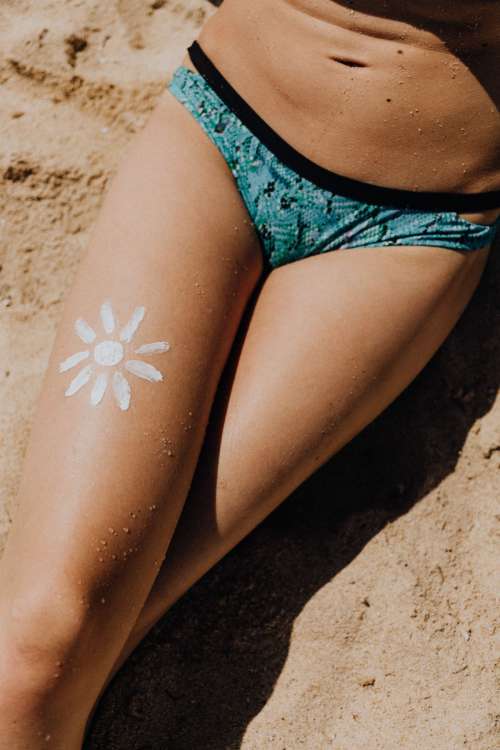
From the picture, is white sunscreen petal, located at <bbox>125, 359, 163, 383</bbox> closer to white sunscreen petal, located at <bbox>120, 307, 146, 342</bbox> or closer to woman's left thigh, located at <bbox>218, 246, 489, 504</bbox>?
white sunscreen petal, located at <bbox>120, 307, 146, 342</bbox>

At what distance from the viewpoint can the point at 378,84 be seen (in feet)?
4.49

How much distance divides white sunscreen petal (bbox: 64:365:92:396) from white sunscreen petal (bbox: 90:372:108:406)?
2cm

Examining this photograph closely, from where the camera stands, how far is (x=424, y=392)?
182 centimetres

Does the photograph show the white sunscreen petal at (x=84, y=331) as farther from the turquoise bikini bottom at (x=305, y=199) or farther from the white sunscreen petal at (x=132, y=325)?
the turquoise bikini bottom at (x=305, y=199)

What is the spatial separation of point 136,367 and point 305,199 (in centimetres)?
44

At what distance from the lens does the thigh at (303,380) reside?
4.65 feet

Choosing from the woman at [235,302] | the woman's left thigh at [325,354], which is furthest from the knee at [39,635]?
the woman's left thigh at [325,354]

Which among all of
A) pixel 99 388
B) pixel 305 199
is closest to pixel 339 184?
pixel 305 199

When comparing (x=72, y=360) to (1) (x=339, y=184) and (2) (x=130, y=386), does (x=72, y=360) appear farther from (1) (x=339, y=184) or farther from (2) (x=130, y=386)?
(1) (x=339, y=184)

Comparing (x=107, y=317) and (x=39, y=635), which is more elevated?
(x=107, y=317)

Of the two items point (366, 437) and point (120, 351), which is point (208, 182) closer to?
point (120, 351)

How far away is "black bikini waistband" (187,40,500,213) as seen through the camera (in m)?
1.43

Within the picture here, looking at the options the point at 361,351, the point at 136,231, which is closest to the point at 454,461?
the point at 361,351

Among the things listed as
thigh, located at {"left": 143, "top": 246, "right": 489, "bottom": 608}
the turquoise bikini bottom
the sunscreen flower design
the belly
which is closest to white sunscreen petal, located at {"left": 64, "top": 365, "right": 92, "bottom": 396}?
the sunscreen flower design
